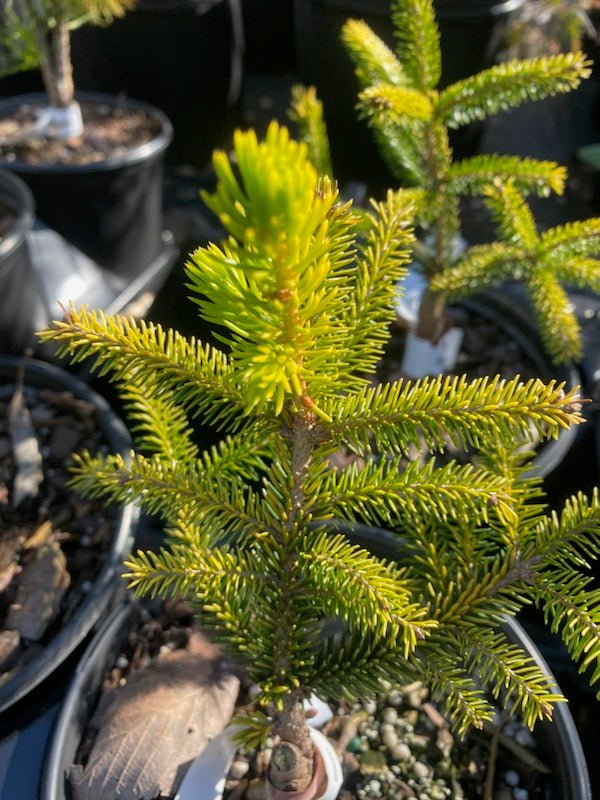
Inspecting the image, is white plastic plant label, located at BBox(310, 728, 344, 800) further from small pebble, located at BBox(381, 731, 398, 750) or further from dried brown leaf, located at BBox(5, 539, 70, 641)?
dried brown leaf, located at BBox(5, 539, 70, 641)

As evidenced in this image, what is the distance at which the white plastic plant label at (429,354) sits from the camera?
5.10 feet

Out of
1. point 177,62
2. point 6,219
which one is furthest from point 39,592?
point 177,62

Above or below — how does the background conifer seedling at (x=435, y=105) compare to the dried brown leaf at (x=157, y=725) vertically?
above

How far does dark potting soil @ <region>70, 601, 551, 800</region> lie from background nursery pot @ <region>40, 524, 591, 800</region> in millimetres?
29

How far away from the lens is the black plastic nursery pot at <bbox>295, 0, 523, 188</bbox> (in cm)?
217

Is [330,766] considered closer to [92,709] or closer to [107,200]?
[92,709]

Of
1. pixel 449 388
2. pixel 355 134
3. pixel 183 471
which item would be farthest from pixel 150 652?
pixel 355 134

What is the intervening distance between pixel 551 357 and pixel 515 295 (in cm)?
24

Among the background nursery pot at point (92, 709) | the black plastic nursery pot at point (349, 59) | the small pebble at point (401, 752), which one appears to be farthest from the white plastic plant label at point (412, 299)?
the black plastic nursery pot at point (349, 59)

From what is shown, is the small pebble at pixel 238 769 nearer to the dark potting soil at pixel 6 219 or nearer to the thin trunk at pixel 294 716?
the thin trunk at pixel 294 716

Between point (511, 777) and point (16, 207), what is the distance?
1.78 metres

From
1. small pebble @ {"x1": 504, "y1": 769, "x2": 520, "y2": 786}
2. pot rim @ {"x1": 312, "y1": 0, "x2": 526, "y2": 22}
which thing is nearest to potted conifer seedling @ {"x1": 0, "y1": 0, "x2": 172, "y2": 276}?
pot rim @ {"x1": 312, "y1": 0, "x2": 526, "y2": 22}

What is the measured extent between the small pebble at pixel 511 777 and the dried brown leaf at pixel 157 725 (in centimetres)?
41

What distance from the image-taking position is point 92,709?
999mm
